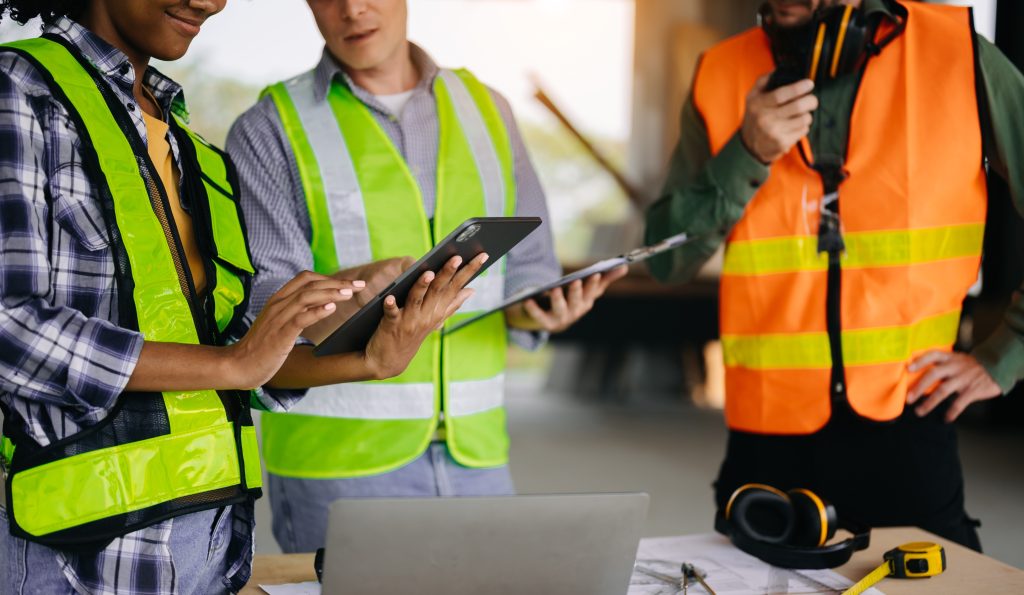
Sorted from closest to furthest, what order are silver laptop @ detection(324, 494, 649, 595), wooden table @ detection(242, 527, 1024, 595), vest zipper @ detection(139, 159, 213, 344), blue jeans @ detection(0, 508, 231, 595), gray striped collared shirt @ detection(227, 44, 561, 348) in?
silver laptop @ detection(324, 494, 649, 595) → blue jeans @ detection(0, 508, 231, 595) → vest zipper @ detection(139, 159, 213, 344) → wooden table @ detection(242, 527, 1024, 595) → gray striped collared shirt @ detection(227, 44, 561, 348)

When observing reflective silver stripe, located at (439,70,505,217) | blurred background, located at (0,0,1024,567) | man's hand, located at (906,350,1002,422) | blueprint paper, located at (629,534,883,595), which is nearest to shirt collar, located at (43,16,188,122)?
reflective silver stripe, located at (439,70,505,217)

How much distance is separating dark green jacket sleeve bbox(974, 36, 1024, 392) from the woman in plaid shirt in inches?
42.5

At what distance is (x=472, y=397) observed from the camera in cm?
197

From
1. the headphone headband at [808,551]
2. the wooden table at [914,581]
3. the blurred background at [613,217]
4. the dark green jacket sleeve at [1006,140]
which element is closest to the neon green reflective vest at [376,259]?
the wooden table at [914,581]

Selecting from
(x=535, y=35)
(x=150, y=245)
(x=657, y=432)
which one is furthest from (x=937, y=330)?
(x=535, y=35)

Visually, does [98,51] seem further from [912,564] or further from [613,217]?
[613,217]

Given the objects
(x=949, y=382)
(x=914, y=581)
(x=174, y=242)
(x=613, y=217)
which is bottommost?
(x=613, y=217)

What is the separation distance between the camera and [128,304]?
1.21 meters

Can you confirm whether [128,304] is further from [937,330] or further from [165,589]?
[937,330]

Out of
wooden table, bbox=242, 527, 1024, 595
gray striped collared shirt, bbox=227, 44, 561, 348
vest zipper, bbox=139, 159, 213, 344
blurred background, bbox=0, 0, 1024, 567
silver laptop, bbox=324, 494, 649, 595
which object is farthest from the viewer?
blurred background, bbox=0, 0, 1024, 567

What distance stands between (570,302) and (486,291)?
0.20 meters

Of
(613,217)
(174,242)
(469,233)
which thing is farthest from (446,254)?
(613,217)

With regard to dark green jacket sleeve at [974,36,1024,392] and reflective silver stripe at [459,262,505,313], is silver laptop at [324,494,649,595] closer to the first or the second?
reflective silver stripe at [459,262,505,313]

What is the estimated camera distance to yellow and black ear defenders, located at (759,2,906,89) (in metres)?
1.80
